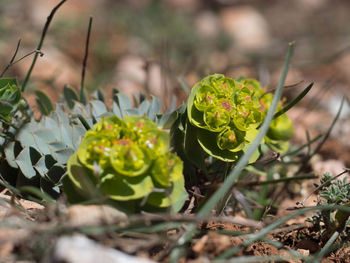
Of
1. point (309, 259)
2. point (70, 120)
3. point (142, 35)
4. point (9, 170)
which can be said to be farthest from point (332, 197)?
point (142, 35)

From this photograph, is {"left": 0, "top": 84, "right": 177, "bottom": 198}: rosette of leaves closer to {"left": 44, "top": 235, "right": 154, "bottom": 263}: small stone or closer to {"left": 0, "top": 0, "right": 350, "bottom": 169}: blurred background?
{"left": 44, "top": 235, "right": 154, "bottom": 263}: small stone

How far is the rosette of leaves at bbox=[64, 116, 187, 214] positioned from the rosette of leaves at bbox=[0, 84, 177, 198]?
0.17 m

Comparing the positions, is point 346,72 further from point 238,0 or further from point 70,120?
point 70,120

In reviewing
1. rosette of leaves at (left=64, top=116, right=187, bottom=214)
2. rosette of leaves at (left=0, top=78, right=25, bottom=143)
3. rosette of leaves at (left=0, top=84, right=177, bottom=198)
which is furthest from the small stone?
rosette of leaves at (left=0, top=78, right=25, bottom=143)

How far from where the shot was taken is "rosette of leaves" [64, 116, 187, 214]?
1.41 meters

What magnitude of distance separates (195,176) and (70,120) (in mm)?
651

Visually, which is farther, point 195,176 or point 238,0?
point 238,0

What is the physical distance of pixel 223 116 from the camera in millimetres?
1646

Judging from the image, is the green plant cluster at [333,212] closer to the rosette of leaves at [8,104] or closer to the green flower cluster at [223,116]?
the green flower cluster at [223,116]

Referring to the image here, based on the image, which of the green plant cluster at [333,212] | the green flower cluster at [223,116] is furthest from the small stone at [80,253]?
the green plant cluster at [333,212]

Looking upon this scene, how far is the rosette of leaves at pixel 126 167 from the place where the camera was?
4.62ft

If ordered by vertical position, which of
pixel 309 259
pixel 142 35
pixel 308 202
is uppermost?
pixel 142 35

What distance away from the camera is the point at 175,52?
4742 mm

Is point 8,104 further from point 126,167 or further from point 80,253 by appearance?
point 80,253
